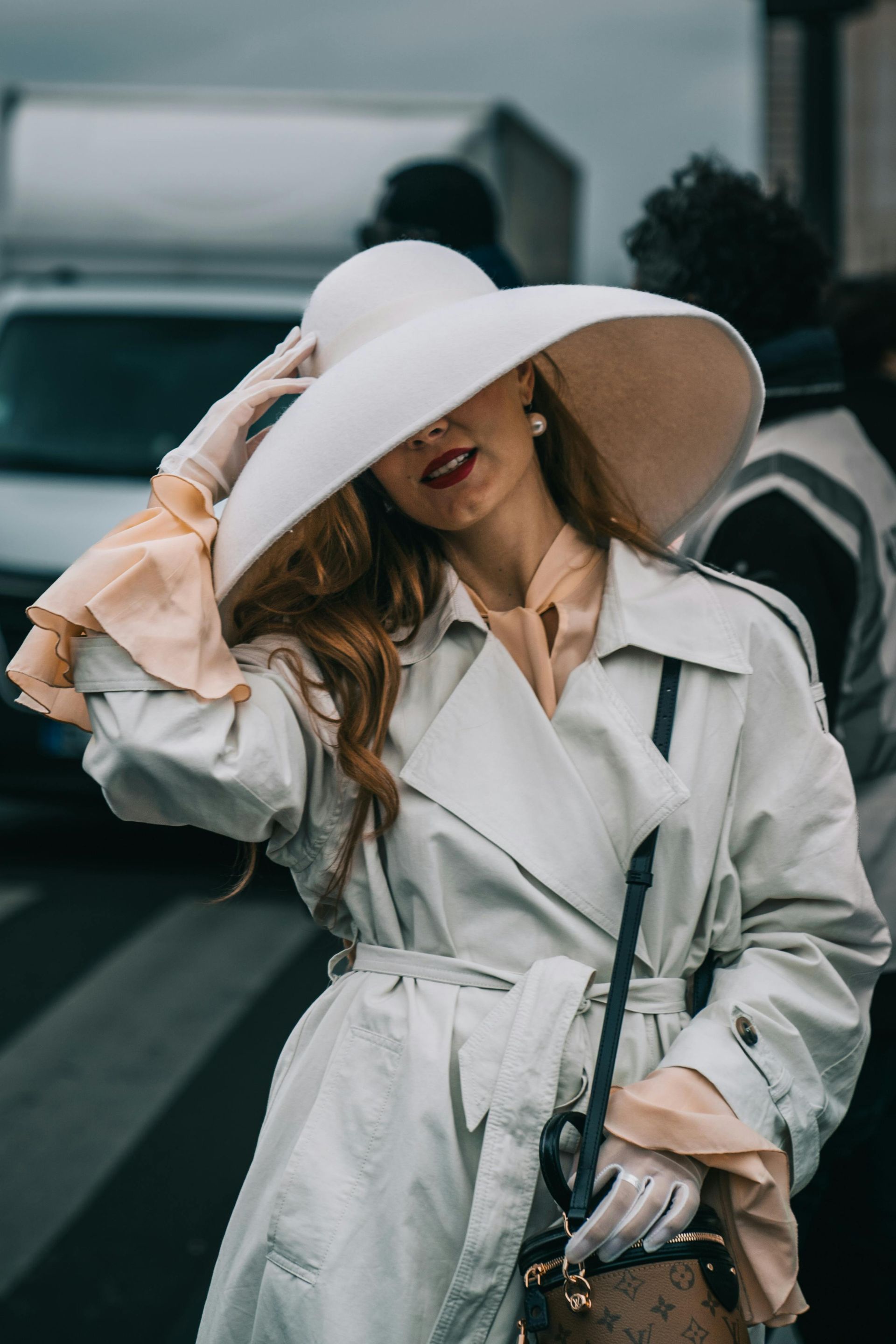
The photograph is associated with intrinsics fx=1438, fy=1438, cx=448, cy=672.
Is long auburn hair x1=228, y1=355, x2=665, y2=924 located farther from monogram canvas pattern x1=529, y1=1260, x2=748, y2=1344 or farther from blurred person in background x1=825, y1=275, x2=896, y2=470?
blurred person in background x1=825, y1=275, x2=896, y2=470

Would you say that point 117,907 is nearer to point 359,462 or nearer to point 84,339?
point 84,339

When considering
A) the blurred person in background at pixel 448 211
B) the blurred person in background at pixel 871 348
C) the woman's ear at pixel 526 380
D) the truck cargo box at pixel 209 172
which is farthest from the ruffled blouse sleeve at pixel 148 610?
the truck cargo box at pixel 209 172

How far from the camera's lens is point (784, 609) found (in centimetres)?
188

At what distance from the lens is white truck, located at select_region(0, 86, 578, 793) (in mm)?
6836

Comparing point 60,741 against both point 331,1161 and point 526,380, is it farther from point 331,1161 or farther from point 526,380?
point 331,1161

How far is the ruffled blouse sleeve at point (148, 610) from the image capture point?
167 centimetres

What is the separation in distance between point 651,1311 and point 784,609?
34.3 inches

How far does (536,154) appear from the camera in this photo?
898 centimetres

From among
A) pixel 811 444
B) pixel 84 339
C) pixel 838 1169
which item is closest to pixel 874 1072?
pixel 838 1169

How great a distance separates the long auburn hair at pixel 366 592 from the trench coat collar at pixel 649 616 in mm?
26

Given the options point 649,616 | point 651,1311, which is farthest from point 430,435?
point 651,1311

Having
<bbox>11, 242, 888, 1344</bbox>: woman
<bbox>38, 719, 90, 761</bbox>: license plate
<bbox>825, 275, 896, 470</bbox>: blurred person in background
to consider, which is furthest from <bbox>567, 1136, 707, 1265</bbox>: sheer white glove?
<bbox>38, 719, 90, 761</bbox>: license plate

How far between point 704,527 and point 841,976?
3.24ft

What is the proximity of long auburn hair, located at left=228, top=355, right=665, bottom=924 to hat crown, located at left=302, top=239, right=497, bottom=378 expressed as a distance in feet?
0.66
